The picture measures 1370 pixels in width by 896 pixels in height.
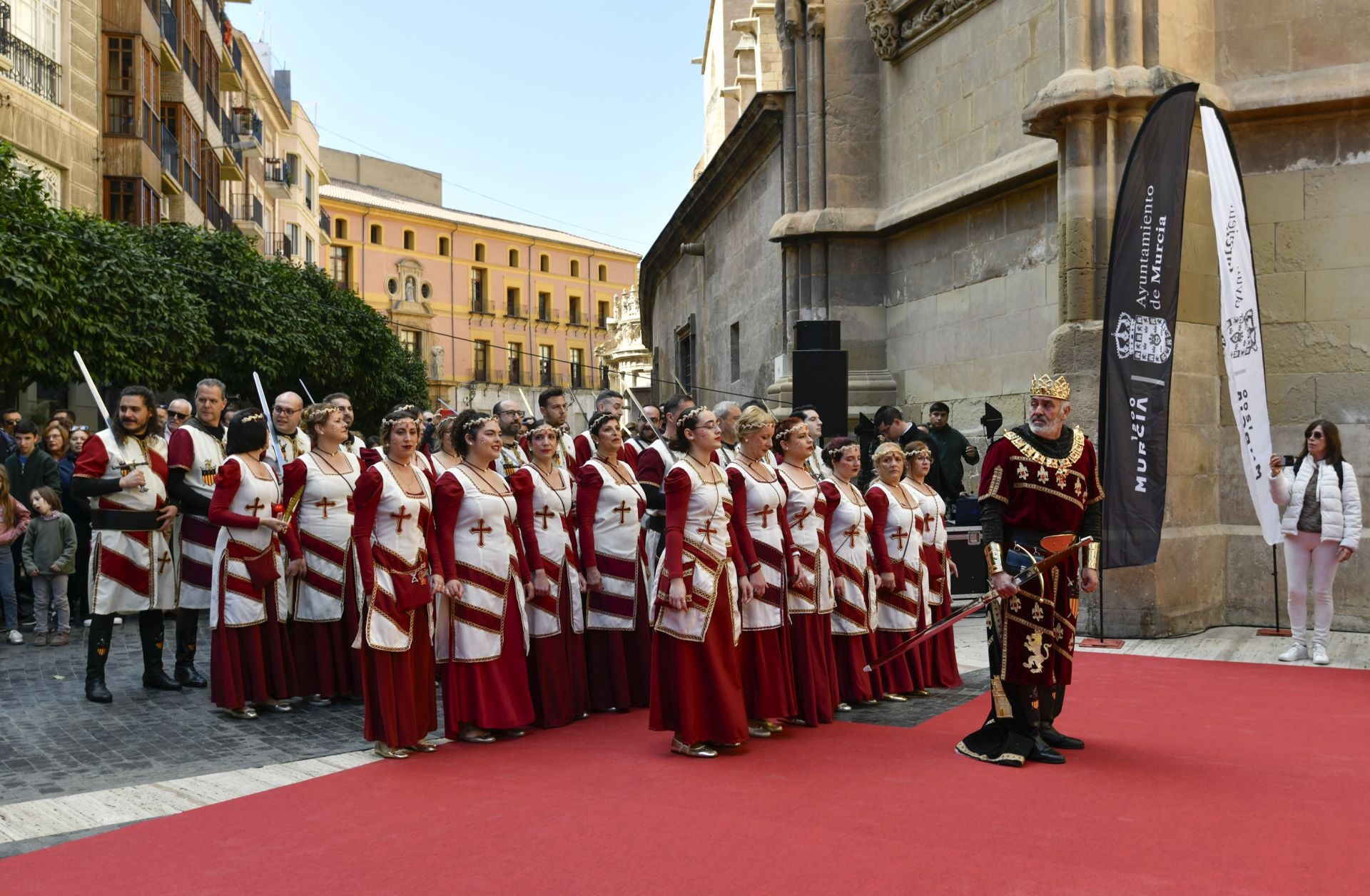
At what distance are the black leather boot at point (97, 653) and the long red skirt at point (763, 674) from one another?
160 inches

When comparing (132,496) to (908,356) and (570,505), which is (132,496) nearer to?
(570,505)

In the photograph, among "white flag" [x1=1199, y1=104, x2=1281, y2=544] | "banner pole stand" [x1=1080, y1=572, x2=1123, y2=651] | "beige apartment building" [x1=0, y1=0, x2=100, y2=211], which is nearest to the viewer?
"white flag" [x1=1199, y1=104, x2=1281, y2=544]

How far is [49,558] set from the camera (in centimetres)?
1118

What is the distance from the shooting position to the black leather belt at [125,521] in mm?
8516

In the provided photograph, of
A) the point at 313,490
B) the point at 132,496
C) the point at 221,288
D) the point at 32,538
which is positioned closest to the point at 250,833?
the point at 313,490

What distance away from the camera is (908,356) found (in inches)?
620

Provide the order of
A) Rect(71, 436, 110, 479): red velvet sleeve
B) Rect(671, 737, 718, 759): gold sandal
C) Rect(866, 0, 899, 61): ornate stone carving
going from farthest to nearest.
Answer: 1. Rect(866, 0, 899, 61): ornate stone carving
2. Rect(71, 436, 110, 479): red velvet sleeve
3. Rect(671, 737, 718, 759): gold sandal

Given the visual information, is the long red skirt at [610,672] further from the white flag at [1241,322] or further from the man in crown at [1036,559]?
the white flag at [1241,322]

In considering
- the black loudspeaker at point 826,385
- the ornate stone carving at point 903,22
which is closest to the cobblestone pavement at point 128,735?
the black loudspeaker at point 826,385

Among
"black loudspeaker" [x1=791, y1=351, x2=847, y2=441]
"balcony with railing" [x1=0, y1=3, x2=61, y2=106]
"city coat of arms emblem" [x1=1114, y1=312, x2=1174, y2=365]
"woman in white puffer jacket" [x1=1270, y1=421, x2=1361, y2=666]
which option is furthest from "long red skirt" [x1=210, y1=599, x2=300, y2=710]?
"balcony with railing" [x1=0, y1=3, x2=61, y2=106]

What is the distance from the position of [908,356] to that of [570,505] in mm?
8391

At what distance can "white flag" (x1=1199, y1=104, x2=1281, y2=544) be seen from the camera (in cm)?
989

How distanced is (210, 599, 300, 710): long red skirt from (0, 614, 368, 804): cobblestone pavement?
15cm

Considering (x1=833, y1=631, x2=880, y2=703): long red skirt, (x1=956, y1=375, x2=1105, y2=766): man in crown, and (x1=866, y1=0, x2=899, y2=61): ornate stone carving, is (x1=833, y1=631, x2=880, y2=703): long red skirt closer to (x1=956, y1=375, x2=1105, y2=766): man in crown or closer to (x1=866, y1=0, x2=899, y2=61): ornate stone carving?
(x1=956, y1=375, x2=1105, y2=766): man in crown
